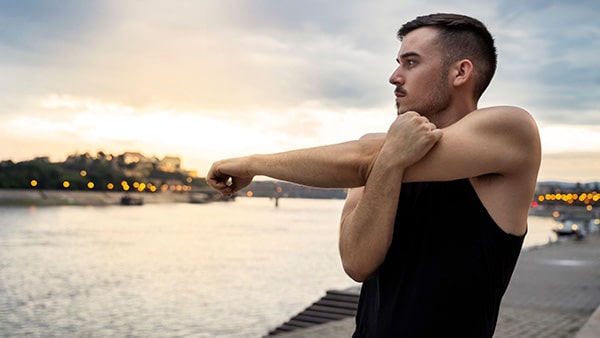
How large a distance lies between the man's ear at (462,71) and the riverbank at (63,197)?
121959mm

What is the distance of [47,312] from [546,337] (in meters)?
17.5

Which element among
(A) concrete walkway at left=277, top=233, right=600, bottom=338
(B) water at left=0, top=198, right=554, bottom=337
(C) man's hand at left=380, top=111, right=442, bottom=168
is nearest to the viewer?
(C) man's hand at left=380, top=111, right=442, bottom=168

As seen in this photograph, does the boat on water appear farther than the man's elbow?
Yes

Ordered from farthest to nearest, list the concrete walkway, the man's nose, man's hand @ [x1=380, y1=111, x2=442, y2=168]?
1. the concrete walkway
2. the man's nose
3. man's hand @ [x1=380, y1=111, x2=442, y2=168]

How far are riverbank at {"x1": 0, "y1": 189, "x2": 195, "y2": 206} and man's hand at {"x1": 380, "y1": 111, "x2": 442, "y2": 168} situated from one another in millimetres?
121941

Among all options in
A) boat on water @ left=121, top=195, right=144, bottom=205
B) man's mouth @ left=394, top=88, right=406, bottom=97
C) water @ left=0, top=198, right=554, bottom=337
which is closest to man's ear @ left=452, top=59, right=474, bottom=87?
man's mouth @ left=394, top=88, right=406, bottom=97

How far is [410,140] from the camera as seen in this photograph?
139 centimetres

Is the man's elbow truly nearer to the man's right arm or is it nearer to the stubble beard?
the man's right arm

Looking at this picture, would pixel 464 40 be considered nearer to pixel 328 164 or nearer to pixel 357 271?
pixel 328 164

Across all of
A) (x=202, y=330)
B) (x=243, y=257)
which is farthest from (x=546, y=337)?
(x=243, y=257)

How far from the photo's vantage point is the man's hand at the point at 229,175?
1.60 m

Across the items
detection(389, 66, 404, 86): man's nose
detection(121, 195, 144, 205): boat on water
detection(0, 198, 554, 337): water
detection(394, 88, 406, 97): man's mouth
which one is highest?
detection(389, 66, 404, 86): man's nose

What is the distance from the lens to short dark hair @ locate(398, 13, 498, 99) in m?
1.46

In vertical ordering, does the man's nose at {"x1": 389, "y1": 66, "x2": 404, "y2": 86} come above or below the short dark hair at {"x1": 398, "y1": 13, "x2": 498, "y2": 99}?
below
